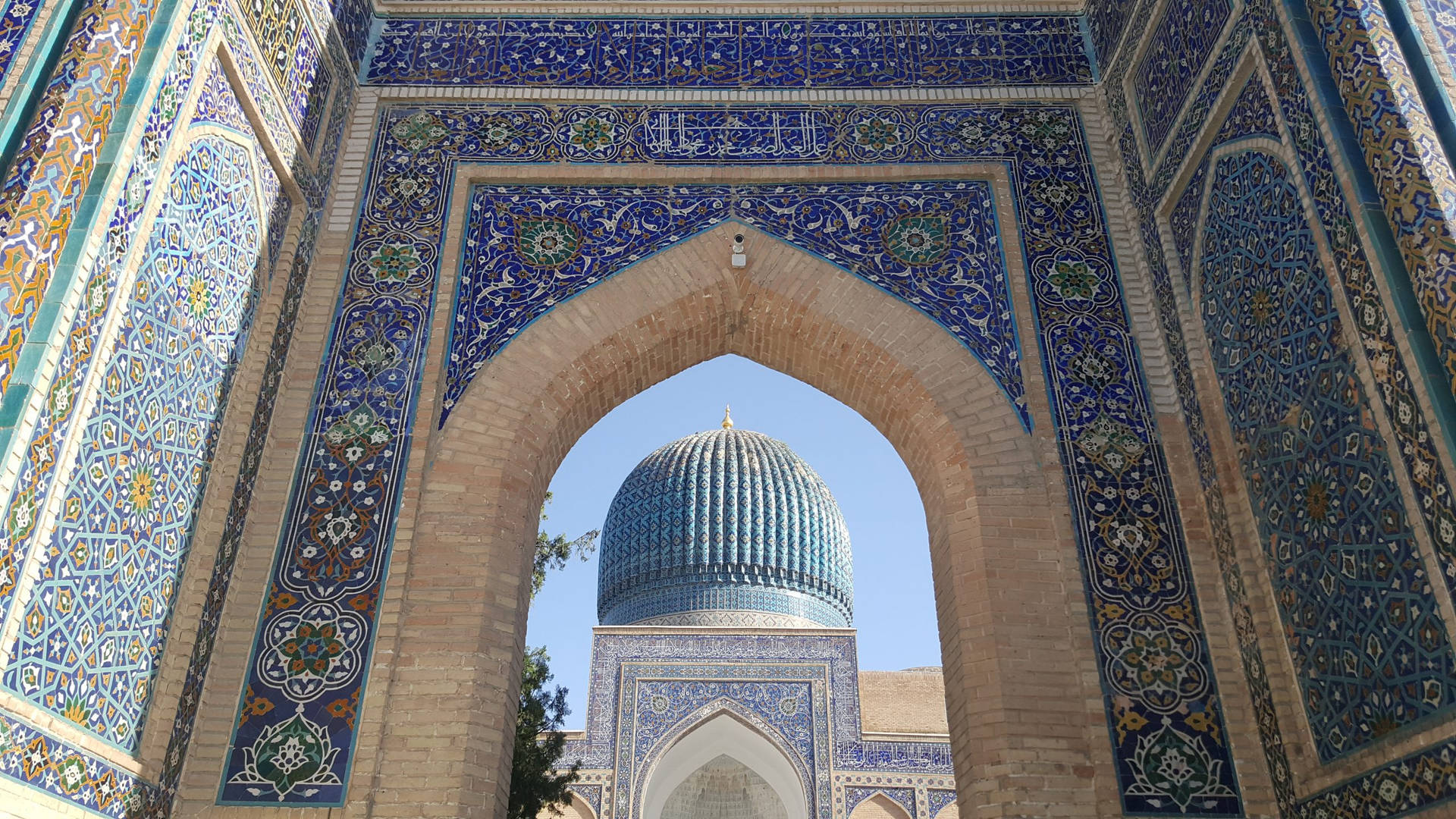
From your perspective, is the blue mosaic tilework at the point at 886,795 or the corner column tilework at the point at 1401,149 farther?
the blue mosaic tilework at the point at 886,795

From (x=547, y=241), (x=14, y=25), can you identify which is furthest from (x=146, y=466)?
(x=547, y=241)

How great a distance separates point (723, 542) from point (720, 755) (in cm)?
259

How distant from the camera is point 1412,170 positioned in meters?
2.95

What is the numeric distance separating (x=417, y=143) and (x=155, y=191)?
1.81 m

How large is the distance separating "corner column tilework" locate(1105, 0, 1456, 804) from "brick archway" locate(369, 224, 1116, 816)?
0.52m

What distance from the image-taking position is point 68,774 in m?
2.97

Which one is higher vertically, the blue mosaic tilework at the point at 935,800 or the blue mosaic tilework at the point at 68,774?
the blue mosaic tilework at the point at 935,800

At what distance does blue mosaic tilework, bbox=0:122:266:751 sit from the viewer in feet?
9.80

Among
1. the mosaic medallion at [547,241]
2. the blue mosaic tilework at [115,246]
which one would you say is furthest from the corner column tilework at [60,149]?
the mosaic medallion at [547,241]

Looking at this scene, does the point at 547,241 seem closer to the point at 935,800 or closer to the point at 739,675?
the point at 739,675

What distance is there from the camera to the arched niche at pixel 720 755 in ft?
40.6

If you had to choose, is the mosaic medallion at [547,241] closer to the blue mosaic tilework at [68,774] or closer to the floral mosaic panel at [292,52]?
the floral mosaic panel at [292,52]

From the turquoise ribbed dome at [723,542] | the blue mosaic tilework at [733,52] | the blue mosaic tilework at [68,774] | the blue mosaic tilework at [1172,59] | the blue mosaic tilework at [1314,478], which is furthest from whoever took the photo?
the turquoise ribbed dome at [723,542]

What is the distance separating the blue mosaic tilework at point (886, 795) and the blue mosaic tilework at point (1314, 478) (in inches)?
359
